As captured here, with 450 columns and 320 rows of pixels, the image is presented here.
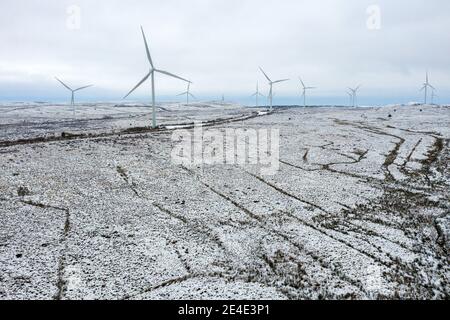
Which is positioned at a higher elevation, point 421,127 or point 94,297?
point 421,127

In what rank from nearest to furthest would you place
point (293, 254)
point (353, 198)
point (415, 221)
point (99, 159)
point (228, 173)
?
point (293, 254)
point (415, 221)
point (353, 198)
point (228, 173)
point (99, 159)

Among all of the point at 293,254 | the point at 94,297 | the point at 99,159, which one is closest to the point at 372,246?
the point at 293,254
